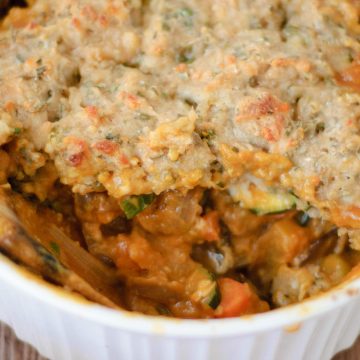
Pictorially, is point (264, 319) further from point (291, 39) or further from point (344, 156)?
point (291, 39)

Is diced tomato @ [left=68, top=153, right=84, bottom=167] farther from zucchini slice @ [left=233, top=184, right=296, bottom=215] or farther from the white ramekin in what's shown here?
zucchini slice @ [left=233, top=184, right=296, bottom=215]

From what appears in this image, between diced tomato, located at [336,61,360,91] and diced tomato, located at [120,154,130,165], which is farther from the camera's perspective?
diced tomato, located at [336,61,360,91]

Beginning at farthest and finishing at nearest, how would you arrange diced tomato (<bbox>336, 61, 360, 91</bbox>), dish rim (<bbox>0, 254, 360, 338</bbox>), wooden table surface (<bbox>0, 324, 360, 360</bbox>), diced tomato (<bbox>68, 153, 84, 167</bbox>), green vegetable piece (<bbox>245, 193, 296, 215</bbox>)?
wooden table surface (<bbox>0, 324, 360, 360</bbox>) → diced tomato (<bbox>336, 61, 360, 91</bbox>) → green vegetable piece (<bbox>245, 193, 296, 215</bbox>) → diced tomato (<bbox>68, 153, 84, 167</bbox>) → dish rim (<bbox>0, 254, 360, 338</bbox>)

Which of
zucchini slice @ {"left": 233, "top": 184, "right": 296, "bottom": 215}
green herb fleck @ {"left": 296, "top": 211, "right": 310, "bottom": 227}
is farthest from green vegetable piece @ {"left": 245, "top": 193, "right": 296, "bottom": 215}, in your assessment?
green herb fleck @ {"left": 296, "top": 211, "right": 310, "bottom": 227}

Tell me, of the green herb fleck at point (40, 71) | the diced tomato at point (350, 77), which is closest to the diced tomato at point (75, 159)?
the green herb fleck at point (40, 71)

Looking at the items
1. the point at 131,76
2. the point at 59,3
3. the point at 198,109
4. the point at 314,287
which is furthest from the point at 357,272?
the point at 59,3

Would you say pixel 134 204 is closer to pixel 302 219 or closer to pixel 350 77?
pixel 302 219

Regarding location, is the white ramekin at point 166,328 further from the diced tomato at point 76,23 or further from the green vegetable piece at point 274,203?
the diced tomato at point 76,23
